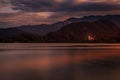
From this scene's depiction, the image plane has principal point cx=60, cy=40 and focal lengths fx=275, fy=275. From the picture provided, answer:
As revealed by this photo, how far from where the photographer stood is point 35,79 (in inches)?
1163

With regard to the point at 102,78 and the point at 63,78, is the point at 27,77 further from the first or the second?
the point at 102,78

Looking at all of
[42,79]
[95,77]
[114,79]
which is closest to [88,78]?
[95,77]

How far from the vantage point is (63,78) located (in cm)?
3069

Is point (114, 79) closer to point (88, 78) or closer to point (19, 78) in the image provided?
point (88, 78)

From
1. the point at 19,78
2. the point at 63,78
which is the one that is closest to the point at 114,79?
the point at 63,78

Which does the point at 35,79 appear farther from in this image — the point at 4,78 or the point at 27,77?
the point at 4,78

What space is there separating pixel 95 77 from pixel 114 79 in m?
2.43

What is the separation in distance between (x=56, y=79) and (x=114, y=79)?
629cm

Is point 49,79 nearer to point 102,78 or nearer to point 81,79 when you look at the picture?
point 81,79

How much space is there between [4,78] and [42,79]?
4300 millimetres

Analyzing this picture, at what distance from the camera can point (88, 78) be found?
1212 inches

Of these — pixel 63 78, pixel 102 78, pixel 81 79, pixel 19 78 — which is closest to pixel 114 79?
pixel 102 78

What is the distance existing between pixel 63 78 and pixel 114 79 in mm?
5588

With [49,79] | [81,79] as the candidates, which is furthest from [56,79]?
[81,79]
